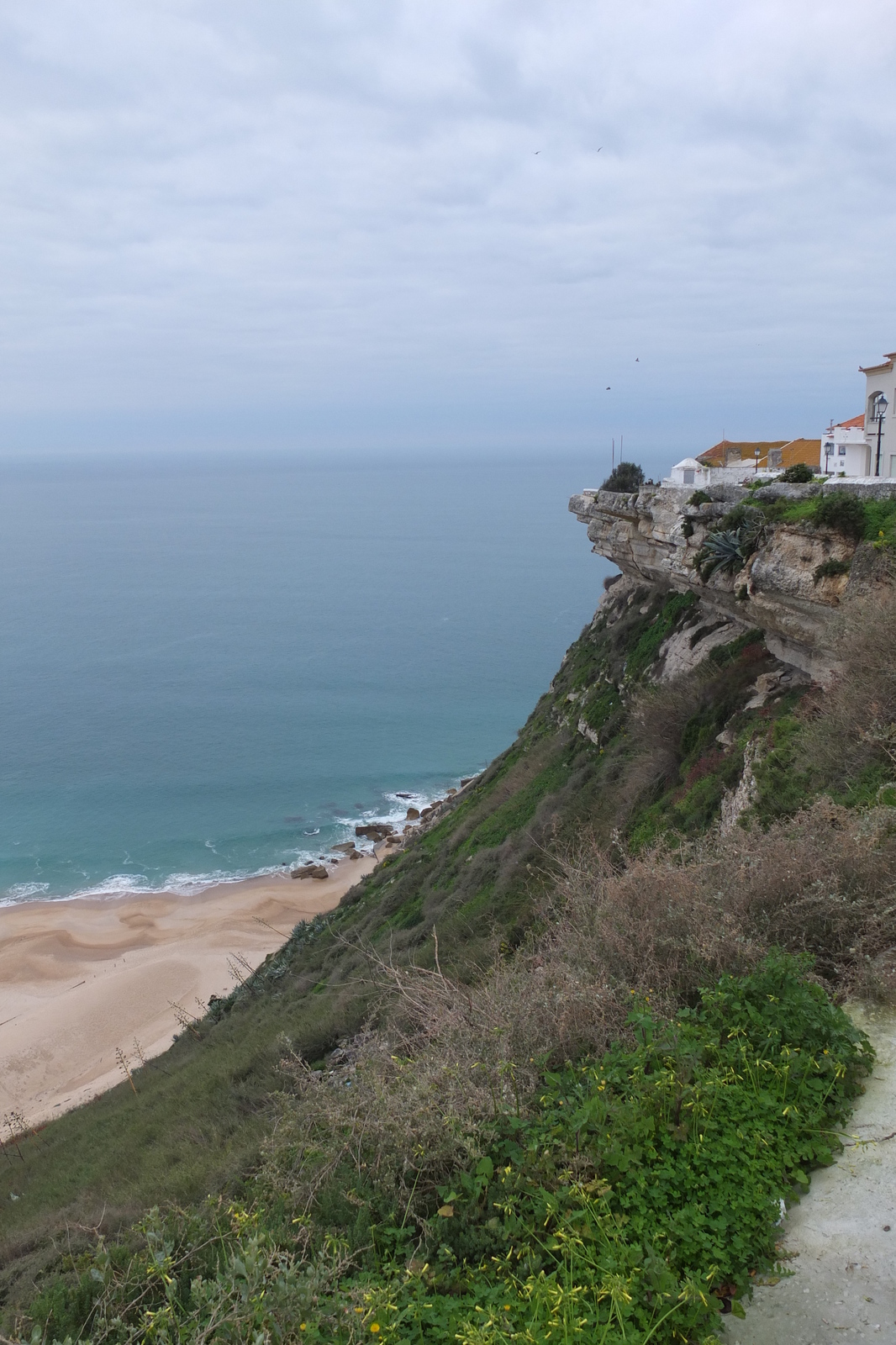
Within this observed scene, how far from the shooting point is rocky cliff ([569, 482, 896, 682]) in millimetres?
13672

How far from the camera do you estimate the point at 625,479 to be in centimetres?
3158

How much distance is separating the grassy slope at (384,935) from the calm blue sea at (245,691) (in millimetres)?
20053

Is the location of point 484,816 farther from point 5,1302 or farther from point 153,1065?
point 5,1302

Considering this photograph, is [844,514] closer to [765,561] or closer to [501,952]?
[765,561]

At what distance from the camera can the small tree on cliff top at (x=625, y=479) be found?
31172 millimetres

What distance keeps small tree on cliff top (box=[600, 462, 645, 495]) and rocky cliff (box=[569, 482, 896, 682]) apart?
7.73 m

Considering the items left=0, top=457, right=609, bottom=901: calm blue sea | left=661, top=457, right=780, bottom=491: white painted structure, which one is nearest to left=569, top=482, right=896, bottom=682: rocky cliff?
left=661, top=457, right=780, bottom=491: white painted structure

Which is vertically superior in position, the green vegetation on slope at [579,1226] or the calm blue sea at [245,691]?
the green vegetation on slope at [579,1226]

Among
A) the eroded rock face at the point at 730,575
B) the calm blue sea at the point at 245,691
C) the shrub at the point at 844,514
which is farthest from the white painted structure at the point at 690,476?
the calm blue sea at the point at 245,691

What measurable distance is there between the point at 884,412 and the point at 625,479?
10.6 meters

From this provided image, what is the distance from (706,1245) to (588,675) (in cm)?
2271

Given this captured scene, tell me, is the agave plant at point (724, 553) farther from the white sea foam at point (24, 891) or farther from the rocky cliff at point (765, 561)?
the white sea foam at point (24, 891)

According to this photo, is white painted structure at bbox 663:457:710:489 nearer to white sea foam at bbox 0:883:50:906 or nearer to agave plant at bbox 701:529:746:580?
agave plant at bbox 701:529:746:580

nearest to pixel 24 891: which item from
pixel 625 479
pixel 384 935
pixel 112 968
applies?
pixel 112 968
